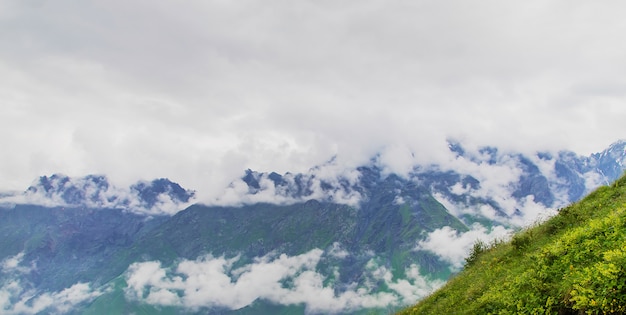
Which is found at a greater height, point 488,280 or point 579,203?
point 579,203

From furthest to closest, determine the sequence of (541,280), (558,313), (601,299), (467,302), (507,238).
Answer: (507,238) < (467,302) < (541,280) < (558,313) < (601,299)

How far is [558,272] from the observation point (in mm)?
17109

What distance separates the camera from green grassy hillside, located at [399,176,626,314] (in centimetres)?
1366

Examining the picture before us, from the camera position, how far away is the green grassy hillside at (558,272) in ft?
44.8

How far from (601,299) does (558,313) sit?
232 centimetres

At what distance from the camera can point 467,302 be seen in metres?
23.6

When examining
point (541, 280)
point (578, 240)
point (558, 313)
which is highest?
point (578, 240)

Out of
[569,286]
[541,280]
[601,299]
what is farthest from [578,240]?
[601,299]

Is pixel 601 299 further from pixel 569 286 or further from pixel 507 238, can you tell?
pixel 507 238

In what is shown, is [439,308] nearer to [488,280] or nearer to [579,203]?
[488,280]

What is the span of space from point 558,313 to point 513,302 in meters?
2.49

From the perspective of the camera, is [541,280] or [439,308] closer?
[541,280]

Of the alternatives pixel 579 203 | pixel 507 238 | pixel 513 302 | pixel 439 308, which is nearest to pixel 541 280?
pixel 513 302


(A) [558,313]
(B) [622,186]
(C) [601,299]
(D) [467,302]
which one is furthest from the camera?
(B) [622,186]
